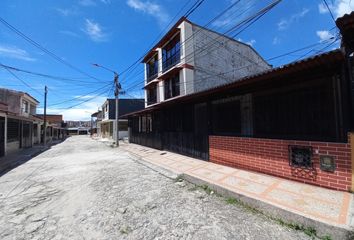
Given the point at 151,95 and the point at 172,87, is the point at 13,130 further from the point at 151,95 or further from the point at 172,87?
the point at 172,87

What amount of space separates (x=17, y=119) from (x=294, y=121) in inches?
798

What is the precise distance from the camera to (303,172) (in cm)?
501

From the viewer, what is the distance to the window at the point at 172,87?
17.5 metres

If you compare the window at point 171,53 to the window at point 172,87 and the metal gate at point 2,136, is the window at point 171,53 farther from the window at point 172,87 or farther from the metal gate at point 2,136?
the metal gate at point 2,136

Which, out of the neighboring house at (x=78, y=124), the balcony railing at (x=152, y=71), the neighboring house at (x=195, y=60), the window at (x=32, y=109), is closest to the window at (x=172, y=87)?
the neighboring house at (x=195, y=60)

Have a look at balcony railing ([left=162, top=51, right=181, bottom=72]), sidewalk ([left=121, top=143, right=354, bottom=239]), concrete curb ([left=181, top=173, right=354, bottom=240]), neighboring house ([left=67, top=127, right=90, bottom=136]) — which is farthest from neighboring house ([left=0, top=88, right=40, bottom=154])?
neighboring house ([left=67, top=127, right=90, bottom=136])

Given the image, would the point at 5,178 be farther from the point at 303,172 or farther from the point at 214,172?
the point at 303,172

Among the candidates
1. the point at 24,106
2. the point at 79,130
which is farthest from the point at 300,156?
the point at 79,130

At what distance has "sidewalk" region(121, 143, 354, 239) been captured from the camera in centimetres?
311

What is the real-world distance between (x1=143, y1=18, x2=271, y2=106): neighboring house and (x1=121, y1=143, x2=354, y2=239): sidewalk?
11006 mm

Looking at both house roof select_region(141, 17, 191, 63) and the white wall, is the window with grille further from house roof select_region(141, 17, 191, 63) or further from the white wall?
house roof select_region(141, 17, 191, 63)

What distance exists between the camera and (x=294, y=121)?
561 centimetres

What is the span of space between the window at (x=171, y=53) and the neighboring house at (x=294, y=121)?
9.80 metres

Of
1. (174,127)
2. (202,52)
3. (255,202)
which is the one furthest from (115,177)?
(202,52)
